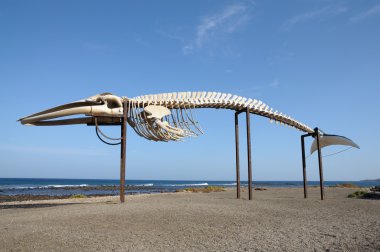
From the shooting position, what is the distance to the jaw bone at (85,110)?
1102cm

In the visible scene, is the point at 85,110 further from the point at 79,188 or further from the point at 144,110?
the point at 79,188

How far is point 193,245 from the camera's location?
592 cm

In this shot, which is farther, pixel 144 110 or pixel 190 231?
pixel 144 110

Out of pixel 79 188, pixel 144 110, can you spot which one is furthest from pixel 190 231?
pixel 79 188

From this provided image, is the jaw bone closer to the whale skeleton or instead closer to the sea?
the whale skeleton

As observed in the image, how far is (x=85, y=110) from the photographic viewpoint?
11.5 metres

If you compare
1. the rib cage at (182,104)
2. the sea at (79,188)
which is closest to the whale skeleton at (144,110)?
the rib cage at (182,104)

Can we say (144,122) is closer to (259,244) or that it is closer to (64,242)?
(64,242)

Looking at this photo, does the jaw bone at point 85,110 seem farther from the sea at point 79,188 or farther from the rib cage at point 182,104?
the sea at point 79,188

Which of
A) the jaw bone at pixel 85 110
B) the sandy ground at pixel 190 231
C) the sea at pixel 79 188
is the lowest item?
the sea at pixel 79 188

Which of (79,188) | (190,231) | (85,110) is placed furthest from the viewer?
(79,188)

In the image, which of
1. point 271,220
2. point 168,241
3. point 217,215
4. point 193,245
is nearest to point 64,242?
point 168,241

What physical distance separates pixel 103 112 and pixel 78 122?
3.32 ft

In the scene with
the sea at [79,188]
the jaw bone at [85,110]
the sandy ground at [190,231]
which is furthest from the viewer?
the sea at [79,188]
